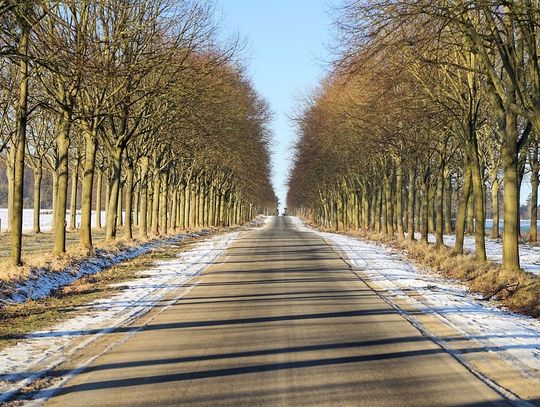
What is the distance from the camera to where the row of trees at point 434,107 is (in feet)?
45.7

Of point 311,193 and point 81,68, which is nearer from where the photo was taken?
point 81,68

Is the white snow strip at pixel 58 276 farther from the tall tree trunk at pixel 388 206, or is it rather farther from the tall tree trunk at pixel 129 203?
the tall tree trunk at pixel 388 206

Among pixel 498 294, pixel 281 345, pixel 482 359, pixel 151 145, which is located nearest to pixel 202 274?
pixel 498 294

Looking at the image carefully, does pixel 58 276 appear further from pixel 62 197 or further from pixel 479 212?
pixel 479 212

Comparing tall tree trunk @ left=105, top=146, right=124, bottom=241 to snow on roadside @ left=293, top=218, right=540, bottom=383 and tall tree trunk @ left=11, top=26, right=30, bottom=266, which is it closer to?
tall tree trunk @ left=11, top=26, right=30, bottom=266

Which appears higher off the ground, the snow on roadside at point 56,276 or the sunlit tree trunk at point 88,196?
the sunlit tree trunk at point 88,196

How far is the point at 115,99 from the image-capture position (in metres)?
25.2

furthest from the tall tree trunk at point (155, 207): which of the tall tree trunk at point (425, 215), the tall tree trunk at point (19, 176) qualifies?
the tall tree trunk at point (19, 176)

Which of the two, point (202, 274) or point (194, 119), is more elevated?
point (194, 119)

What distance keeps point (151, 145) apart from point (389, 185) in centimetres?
1530

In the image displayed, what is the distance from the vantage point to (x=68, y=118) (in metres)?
19.4

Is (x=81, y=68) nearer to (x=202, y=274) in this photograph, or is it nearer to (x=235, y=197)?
(x=202, y=274)

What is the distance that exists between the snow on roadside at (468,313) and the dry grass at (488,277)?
0.41 m

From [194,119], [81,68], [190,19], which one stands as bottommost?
[81,68]
